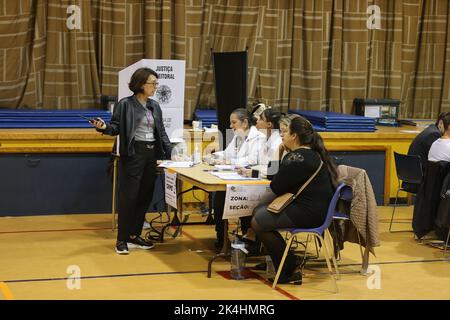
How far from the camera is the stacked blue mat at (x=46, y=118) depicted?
8.20 meters

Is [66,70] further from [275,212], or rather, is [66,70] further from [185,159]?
[275,212]

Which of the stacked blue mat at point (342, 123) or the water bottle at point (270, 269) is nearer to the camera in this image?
the water bottle at point (270, 269)

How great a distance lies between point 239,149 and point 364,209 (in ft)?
4.69

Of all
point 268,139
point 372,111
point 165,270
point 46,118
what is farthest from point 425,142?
point 46,118

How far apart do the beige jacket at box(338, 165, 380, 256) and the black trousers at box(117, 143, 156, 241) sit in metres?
1.68

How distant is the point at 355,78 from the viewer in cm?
1006

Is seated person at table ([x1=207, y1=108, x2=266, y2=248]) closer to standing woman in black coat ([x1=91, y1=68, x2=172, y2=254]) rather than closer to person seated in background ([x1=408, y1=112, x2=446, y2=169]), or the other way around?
standing woman in black coat ([x1=91, y1=68, x2=172, y2=254])

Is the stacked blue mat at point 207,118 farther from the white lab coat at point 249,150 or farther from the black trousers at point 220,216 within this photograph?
the black trousers at point 220,216

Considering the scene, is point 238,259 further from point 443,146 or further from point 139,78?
point 443,146

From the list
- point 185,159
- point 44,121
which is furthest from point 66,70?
point 185,159

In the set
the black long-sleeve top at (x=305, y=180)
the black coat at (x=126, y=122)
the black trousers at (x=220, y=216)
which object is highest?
the black coat at (x=126, y=122)

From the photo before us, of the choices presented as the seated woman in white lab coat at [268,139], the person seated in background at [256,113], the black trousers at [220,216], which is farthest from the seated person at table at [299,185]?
the person seated in background at [256,113]

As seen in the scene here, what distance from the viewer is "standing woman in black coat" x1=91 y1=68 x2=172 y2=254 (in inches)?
255

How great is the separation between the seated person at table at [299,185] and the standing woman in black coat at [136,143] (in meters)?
1.40
